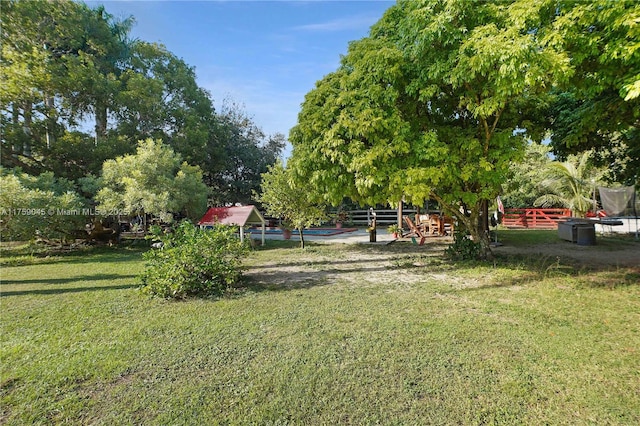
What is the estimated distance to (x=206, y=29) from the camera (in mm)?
8008

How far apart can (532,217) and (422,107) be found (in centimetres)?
1593

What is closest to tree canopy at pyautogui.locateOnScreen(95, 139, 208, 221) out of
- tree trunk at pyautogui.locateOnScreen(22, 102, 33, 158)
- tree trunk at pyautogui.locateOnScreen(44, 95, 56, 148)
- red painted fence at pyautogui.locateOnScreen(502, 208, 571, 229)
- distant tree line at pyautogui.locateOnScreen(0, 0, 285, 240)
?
distant tree line at pyautogui.locateOnScreen(0, 0, 285, 240)

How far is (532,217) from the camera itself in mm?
19031

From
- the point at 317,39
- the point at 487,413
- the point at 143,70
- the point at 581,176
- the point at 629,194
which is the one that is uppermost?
the point at 143,70

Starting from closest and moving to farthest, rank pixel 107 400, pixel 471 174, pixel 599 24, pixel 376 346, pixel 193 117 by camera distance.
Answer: pixel 107 400 → pixel 376 346 → pixel 599 24 → pixel 471 174 → pixel 193 117

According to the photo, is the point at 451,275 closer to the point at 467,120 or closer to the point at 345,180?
the point at 345,180

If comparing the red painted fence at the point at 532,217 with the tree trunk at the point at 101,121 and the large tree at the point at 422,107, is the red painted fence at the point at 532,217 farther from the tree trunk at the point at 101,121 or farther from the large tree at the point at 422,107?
the tree trunk at the point at 101,121

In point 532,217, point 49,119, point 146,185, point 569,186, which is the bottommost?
point 532,217

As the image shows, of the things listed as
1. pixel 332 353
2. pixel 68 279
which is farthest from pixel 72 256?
pixel 332 353

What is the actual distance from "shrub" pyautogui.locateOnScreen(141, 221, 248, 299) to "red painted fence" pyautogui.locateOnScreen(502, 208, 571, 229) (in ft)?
61.3

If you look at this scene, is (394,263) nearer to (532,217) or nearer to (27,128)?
(532,217)

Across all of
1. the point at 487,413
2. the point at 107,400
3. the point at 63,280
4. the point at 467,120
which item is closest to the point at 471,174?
the point at 467,120

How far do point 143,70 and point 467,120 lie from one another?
17.6 metres

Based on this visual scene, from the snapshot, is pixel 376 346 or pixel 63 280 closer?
pixel 376 346
